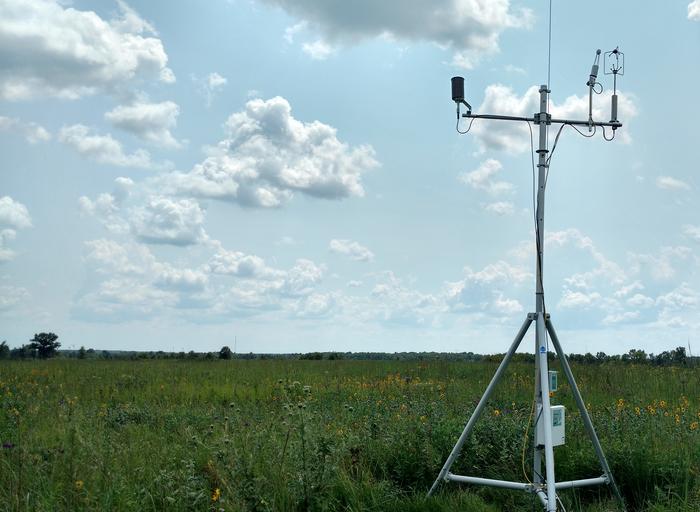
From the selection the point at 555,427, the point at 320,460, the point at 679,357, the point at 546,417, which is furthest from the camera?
the point at 679,357

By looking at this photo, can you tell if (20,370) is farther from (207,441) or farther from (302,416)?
(302,416)

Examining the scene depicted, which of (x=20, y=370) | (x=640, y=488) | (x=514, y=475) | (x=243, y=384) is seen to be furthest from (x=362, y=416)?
(x=20, y=370)

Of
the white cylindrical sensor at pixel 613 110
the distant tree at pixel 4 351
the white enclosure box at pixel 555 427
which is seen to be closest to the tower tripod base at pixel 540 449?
the white enclosure box at pixel 555 427

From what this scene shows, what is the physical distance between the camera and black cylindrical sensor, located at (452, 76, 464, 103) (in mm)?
5801

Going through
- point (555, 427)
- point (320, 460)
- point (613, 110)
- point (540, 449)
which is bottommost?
point (320, 460)

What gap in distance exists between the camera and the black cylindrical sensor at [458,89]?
5.80 m

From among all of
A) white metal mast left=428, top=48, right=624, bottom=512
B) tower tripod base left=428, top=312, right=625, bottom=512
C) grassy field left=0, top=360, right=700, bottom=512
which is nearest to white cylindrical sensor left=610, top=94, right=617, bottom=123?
white metal mast left=428, top=48, right=624, bottom=512

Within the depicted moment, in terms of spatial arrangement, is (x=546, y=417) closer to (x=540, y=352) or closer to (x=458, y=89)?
(x=540, y=352)

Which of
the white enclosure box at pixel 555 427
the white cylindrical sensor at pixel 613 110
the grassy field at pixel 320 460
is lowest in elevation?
the grassy field at pixel 320 460

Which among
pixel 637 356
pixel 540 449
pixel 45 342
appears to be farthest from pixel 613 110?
pixel 45 342

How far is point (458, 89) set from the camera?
5.81 m

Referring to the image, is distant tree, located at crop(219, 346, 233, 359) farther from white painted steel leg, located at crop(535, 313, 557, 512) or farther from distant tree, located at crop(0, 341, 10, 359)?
white painted steel leg, located at crop(535, 313, 557, 512)

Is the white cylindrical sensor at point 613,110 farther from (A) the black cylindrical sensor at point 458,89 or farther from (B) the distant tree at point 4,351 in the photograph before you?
(B) the distant tree at point 4,351

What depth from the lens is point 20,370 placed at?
63.4 feet
